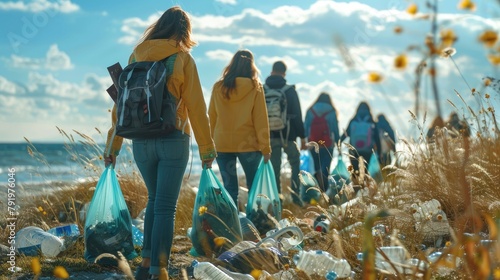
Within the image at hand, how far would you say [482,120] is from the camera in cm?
525

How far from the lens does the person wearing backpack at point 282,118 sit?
756 cm

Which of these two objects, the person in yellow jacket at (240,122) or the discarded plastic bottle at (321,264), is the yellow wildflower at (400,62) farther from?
the person in yellow jacket at (240,122)

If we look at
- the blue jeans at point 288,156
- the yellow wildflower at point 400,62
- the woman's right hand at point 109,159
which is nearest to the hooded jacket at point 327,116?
the blue jeans at point 288,156

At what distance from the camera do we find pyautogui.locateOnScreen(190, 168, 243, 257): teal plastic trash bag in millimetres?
4781

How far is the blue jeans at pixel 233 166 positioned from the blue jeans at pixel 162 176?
2.01 m

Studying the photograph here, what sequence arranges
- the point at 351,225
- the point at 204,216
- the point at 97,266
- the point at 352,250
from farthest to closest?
the point at 204,216 < the point at 97,266 < the point at 351,225 < the point at 352,250

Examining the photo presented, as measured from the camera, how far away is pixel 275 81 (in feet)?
25.7

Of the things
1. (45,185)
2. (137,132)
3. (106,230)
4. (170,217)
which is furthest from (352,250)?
(45,185)

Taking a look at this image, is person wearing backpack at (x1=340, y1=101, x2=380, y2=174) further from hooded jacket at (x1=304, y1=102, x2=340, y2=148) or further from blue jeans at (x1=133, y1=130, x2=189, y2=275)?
blue jeans at (x1=133, y1=130, x2=189, y2=275)

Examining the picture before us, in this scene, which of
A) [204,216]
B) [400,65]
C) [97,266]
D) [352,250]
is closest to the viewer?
[400,65]

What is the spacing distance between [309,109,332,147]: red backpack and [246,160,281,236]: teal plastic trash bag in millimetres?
3236

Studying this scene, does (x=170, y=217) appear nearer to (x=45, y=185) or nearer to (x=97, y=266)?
(x=97, y=266)

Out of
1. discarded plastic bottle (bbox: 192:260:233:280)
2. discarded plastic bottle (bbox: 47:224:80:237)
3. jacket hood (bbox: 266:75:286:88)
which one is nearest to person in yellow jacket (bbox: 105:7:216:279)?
discarded plastic bottle (bbox: 192:260:233:280)

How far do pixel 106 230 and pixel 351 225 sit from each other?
170cm
